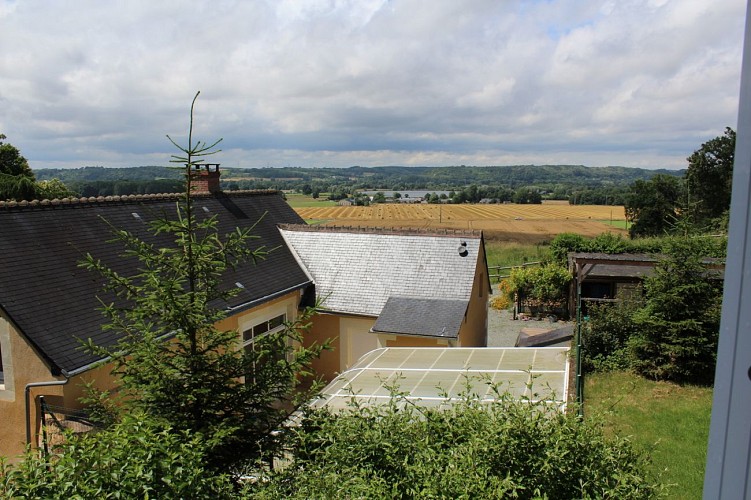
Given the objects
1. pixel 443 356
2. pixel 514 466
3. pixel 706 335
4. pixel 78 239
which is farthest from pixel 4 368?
pixel 706 335

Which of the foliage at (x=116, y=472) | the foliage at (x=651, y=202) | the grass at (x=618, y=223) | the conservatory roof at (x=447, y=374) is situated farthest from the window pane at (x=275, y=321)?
the grass at (x=618, y=223)

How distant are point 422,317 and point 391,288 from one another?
1922 mm

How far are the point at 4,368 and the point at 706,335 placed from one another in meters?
15.7

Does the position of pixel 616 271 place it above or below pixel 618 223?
above

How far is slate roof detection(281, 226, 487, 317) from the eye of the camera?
17.1 meters

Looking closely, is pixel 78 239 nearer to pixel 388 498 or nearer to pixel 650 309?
pixel 388 498

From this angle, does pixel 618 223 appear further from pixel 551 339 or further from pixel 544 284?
pixel 551 339

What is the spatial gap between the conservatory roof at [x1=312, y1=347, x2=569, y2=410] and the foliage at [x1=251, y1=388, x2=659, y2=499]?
11.1 feet

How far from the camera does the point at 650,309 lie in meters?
13.8

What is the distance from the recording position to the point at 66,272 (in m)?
11.7

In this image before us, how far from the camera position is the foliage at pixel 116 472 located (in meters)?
4.34

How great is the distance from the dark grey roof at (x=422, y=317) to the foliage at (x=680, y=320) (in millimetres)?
4771

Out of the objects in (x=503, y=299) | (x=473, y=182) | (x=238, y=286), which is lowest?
(x=503, y=299)

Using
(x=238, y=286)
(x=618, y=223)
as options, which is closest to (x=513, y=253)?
(x=618, y=223)
